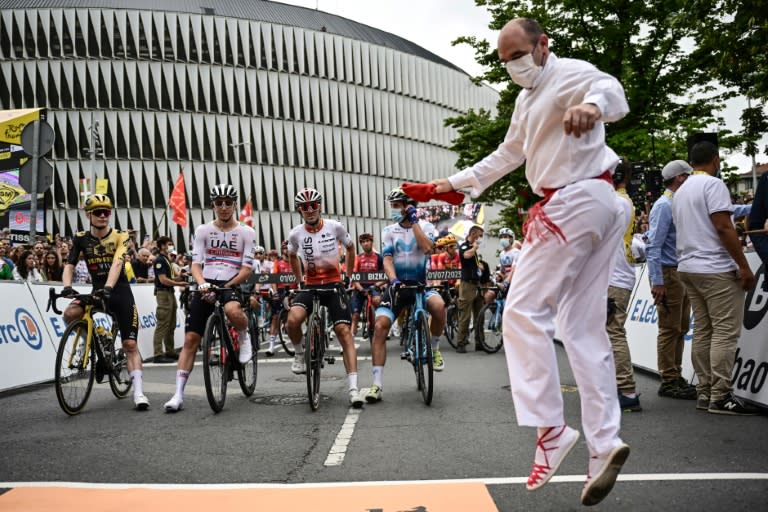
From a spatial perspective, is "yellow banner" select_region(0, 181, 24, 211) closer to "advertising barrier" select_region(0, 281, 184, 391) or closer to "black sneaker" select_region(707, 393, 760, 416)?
"advertising barrier" select_region(0, 281, 184, 391)

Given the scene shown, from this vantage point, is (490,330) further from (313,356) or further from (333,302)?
(313,356)

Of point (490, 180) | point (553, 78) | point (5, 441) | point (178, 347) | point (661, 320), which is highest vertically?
point (553, 78)

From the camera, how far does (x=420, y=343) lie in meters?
8.32

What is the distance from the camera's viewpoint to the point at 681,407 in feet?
23.6

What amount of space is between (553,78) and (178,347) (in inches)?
561

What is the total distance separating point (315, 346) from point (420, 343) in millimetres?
1121

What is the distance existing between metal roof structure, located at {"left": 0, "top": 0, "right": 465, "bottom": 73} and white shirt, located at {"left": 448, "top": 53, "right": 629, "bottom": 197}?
64095mm

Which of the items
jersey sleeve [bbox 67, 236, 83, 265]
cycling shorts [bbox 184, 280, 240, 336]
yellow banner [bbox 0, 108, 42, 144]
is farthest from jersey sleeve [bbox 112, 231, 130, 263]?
yellow banner [bbox 0, 108, 42, 144]

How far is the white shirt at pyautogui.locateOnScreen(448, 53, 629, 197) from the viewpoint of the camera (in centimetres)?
355

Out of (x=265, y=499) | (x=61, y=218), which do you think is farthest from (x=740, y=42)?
(x=61, y=218)

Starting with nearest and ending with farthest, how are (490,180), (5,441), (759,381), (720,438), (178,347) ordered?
1. (490,180)
2. (720,438)
3. (5,441)
4. (759,381)
5. (178,347)

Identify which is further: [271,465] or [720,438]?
[720,438]

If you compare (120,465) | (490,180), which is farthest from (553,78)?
(120,465)

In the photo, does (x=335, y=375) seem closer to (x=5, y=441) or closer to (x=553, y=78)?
(x=5, y=441)
